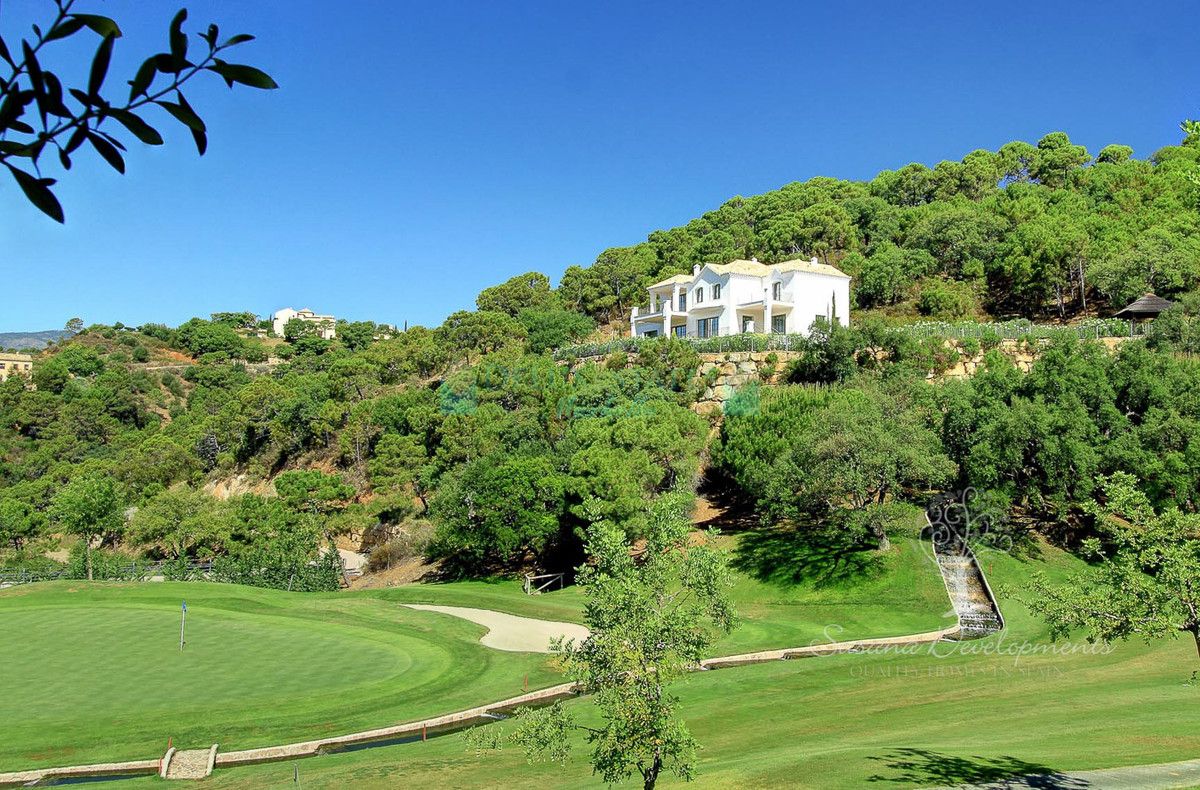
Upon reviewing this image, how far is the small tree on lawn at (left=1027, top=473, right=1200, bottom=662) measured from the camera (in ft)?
33.1

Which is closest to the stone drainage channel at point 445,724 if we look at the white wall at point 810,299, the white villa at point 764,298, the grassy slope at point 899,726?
the grassy slope at point 899,726

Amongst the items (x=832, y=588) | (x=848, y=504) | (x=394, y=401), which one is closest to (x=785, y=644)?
(x=832, y=588)

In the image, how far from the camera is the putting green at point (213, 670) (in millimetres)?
17062

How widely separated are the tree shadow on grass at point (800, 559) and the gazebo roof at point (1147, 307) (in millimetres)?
28628

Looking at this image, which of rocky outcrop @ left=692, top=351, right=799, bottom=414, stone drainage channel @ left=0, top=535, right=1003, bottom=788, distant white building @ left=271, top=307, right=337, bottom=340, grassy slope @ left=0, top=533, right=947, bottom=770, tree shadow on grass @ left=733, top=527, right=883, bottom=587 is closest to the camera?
stone drainage channel @ left=0, top=535, right=1003, bottom=788

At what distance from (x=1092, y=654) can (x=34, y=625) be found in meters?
31.9

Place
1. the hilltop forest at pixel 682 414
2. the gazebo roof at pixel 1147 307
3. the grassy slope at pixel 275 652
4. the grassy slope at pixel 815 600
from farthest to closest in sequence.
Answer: the gazebo roof at pixel 1147 307
the hilltop forest at pixel 682 414
the grassy slope at pixel 815 600
the grassy slope at pixel 275 652

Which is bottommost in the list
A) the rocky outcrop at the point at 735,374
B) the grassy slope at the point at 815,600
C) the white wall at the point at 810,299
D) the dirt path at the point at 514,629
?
the dirt path at the point at 514,629

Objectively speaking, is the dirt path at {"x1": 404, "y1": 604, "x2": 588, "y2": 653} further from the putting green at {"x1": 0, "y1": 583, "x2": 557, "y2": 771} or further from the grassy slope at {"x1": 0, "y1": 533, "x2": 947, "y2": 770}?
the putting green at {"x1": 0, "y1": 583, "x2": 557, "y2": 771}

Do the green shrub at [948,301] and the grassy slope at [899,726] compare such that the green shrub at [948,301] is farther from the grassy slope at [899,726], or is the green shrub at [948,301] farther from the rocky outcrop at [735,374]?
the grassy slope at [899,726]

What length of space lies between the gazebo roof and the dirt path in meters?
41.7

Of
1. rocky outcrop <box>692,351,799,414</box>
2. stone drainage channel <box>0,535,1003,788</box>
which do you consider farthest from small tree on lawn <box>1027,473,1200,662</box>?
rocky outcrop <box>692,351,799,414</box>

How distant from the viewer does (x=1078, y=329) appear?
46781mm

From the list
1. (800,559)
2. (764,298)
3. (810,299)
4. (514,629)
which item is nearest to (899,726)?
(514,629)
